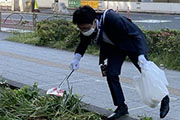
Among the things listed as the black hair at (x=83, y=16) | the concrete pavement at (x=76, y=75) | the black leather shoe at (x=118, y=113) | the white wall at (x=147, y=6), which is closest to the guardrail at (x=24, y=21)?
the concrete pavement at (x=76, y=75)

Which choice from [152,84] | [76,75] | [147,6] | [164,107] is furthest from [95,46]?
[147,6]

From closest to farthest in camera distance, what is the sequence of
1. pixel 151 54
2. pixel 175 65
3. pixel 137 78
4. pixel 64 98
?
1. pixel 137 78
2. pixel 64 98
3. pixel 175 65
4. pixel 151 54

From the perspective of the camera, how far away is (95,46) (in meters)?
11.3

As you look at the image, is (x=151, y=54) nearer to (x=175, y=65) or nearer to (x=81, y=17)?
(x=175, y=65)

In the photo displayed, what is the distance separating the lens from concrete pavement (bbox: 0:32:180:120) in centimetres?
589

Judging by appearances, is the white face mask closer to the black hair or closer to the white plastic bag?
the black hair

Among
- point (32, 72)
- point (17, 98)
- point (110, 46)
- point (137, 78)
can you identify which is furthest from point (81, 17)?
point (32, 72)

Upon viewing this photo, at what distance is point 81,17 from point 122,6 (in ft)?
99.3

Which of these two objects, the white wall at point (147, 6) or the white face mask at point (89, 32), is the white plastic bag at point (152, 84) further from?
the white wall at point (147, 6)

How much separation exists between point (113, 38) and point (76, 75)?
378 cm

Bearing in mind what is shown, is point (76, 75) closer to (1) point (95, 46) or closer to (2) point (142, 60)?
(1) point (95, 46)

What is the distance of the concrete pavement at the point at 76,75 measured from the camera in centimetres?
589

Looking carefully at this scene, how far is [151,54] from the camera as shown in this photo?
975 centimetres

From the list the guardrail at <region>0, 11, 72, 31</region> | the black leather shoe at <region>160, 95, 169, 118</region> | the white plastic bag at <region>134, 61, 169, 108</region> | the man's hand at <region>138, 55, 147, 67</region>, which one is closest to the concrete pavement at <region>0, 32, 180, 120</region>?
the black leather shoe at <region>160, 95, 169, 118</region>
